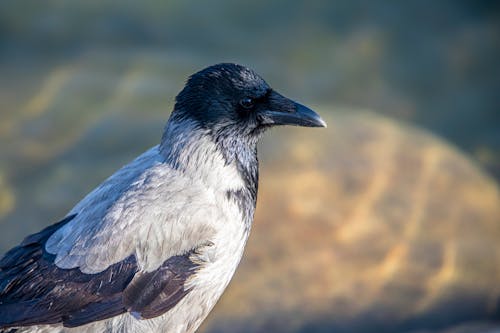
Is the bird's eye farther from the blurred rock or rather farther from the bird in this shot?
the blurred rock

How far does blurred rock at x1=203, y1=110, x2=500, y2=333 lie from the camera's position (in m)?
6.13

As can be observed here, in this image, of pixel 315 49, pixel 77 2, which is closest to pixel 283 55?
pixel 315 49

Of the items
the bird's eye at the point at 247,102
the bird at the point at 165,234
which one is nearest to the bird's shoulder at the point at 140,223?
the bird at the point at 165,234

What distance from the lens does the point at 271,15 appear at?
9.62 meters

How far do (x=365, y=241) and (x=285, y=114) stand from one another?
6.46ft

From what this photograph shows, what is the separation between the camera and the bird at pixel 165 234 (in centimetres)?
439

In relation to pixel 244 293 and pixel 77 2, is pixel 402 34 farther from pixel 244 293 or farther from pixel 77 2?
pixel 244 293

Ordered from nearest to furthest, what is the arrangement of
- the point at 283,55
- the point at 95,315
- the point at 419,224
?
the point at 95,315 < the point at 419,224 < the point at 283,55

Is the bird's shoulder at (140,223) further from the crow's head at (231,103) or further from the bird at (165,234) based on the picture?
the crow's head at (231,103)

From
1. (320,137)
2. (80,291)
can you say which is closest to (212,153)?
(80,291)

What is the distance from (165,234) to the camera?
14.7ft

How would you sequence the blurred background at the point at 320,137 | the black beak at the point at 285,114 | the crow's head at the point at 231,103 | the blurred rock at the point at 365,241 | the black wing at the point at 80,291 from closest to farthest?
the black wing at the point at 80,291
the crow's head at the point at 231,103
the black beak at the point at 285,114
the blurred rock at the point at 365,241
the blurred background at the point at 320,137

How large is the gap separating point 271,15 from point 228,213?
5.37 m

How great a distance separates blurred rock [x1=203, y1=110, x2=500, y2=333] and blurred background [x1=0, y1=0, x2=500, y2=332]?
0.01 meters
